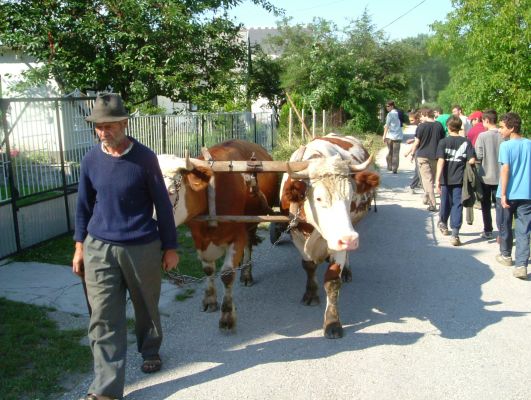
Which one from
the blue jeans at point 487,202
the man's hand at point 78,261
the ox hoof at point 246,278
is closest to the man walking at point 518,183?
the blue jeans at point 487,202

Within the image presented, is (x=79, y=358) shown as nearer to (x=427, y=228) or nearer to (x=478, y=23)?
(x=427, y=228)

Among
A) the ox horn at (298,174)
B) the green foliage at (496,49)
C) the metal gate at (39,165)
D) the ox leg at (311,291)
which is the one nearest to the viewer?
the ox horn at (298,174)

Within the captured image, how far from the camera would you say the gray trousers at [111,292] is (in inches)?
151

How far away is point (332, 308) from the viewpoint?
5086 millimetres

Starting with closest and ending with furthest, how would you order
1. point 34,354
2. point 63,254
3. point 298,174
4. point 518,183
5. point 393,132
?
point 34,354 → point 298,174 → point 518,183 → point 63,254 → point 393,132

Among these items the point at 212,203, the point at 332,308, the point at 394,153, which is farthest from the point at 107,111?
the point at 394,153

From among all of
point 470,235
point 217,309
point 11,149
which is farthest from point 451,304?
point 11,149

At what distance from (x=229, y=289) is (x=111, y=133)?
2080mm

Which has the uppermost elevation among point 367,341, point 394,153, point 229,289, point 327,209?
point 327,209

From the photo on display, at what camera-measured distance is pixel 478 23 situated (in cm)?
1284

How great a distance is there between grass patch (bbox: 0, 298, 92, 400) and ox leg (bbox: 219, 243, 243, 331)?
1234mm

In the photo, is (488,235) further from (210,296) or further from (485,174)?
(210,296)

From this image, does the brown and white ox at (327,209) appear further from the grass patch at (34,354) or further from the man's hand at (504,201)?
the grass patch at (34,354)

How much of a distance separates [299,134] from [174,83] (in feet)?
38.6
